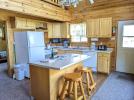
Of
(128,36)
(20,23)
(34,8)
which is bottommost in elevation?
(128,36)

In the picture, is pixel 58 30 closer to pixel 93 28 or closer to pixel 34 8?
pixel 93 28

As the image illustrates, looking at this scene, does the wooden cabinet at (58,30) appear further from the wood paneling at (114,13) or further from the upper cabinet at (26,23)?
the wood paneling at (114,13)

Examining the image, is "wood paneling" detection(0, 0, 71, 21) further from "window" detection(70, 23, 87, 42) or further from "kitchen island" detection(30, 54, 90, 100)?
"kitchen island" detection(30, 54, 90, 100)

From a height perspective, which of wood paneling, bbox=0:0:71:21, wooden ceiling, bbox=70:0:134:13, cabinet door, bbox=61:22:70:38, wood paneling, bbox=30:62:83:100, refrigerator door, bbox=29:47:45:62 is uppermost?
wooden ceiling, bbox=70:0:134:13

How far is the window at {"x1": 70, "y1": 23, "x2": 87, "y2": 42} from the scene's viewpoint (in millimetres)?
5670

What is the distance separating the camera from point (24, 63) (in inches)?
181

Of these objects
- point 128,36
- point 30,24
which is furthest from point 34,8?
point 128,36

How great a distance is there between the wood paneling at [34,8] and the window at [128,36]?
257 centimetres

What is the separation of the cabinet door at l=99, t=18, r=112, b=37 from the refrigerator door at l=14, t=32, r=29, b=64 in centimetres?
296

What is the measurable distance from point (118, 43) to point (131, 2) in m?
1.56

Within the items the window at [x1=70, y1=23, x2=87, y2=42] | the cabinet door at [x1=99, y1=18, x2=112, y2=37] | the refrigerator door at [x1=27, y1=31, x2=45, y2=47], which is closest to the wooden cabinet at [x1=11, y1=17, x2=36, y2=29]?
the refrigerator door at [x1=27, y1=31, x2=45, y2=47]

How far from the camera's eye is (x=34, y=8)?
146 inches

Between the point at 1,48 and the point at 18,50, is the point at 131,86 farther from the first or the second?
the point at 1,48

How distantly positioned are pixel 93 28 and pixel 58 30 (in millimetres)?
1769
